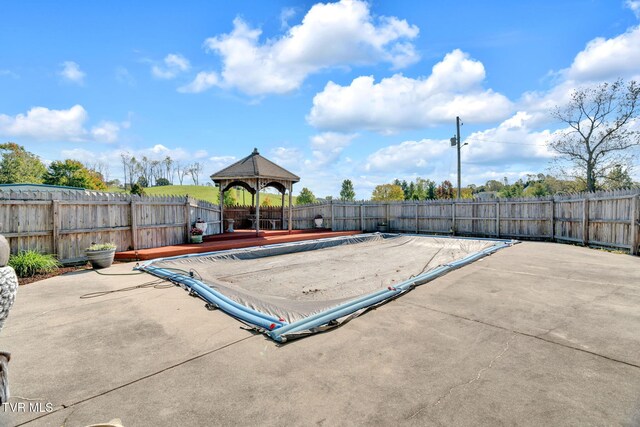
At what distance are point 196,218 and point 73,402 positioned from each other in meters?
9.49

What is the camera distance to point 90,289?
4.89 metres

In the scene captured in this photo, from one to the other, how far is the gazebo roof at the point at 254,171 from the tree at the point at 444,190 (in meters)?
32.7

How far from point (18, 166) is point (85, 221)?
40.3 metres

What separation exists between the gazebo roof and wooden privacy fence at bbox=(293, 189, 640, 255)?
12.9ft

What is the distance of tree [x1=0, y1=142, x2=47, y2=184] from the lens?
111 feet

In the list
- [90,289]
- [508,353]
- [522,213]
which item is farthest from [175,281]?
[522,213]

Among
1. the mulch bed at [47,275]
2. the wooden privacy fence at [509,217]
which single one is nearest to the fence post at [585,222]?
the wooden privacy fence at [509,217]

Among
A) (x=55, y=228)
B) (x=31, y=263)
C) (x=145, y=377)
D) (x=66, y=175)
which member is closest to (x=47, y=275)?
(x=31, y=263)

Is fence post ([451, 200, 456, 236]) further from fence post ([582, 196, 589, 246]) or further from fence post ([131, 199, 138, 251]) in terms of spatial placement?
fence post ([131, 199, 138, 251])

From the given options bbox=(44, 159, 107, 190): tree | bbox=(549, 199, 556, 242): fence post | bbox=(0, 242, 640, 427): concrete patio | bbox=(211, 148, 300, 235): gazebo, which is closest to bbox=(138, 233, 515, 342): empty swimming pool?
bbox=(0, 242, 640, 427): concrete patio

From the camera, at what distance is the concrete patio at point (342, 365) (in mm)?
1872

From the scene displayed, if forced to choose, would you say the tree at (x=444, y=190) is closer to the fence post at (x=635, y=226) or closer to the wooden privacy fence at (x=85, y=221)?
the fence post at (x=635, y=226)

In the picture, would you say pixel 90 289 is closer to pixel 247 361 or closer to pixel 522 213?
pixel 247 361

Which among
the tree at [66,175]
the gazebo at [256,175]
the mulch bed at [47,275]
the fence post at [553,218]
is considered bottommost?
the mulch bed at [47,275]
